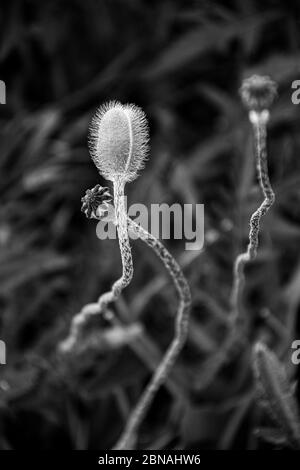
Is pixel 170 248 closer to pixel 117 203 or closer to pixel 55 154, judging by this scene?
pixel 55 154

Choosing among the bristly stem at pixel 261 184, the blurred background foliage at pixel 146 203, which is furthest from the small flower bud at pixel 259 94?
the blurred background foliage at pixel 146 203

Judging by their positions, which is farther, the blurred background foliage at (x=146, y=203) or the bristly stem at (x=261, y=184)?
the blurred background foliage at (x=146, y=203)

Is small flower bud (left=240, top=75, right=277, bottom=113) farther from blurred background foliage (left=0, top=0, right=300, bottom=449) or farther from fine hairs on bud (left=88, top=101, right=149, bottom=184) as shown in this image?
blurred background foliage (left=0, top=0, right=300, bottom=449)

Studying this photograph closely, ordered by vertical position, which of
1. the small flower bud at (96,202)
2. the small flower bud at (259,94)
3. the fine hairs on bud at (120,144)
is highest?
the small flower bud at (259,94)

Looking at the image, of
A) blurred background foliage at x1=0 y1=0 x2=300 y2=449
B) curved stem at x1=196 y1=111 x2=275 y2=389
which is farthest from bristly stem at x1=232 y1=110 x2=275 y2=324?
blurred background foliage at x1=0 y1=0 x2=300 y2=449

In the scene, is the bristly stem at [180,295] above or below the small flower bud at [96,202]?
below

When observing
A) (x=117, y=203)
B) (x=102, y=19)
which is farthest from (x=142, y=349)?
(x=102, y=19)

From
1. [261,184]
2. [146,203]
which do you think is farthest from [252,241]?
[146,203]

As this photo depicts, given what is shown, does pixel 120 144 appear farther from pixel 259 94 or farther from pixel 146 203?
pixel 146 203

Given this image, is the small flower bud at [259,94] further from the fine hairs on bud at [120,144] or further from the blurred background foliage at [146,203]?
the blurred background foliage at [146,203]
